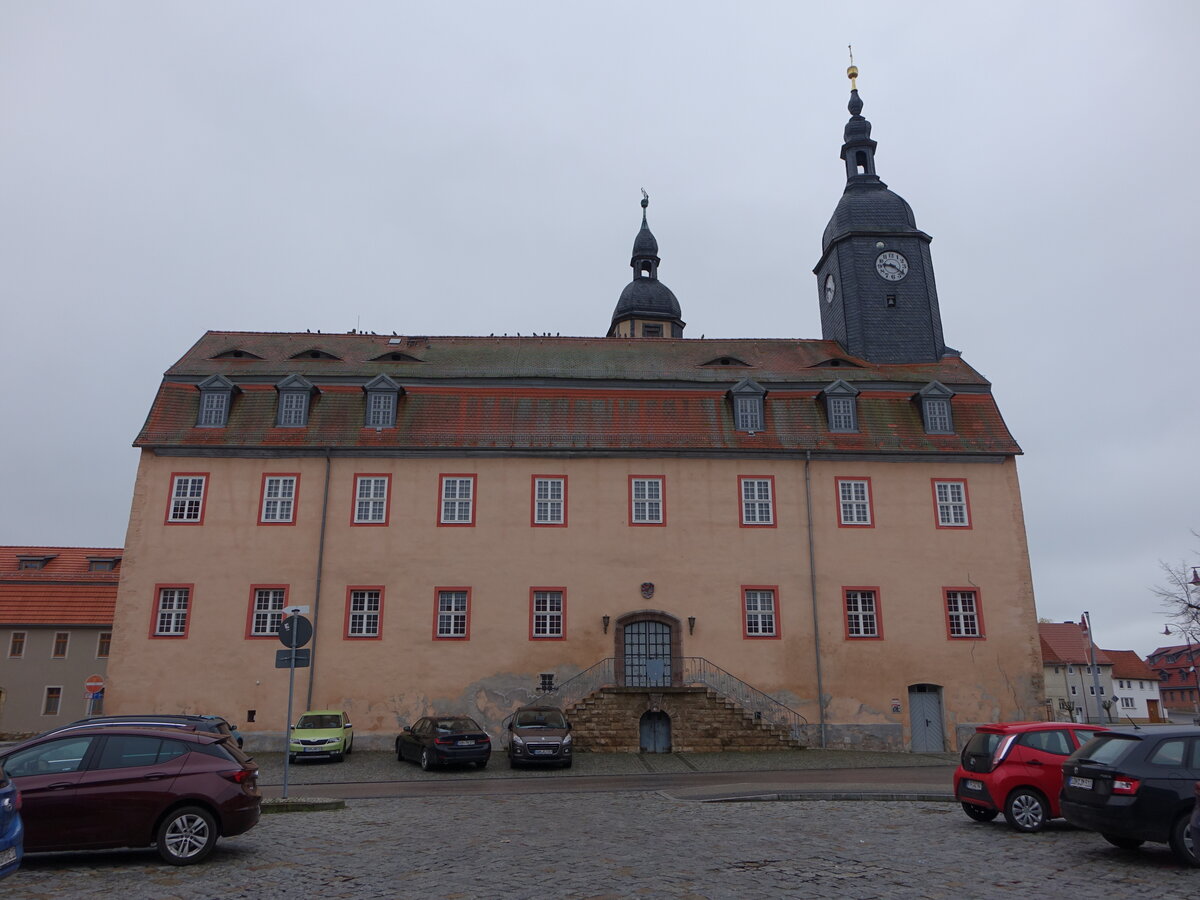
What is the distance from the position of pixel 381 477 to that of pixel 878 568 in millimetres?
15537

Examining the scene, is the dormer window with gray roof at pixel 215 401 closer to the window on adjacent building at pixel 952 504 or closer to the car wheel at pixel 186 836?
the car wheel at pixel 186 836

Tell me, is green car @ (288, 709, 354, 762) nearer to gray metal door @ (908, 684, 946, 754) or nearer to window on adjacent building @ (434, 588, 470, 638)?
window on adjacent building @ (434, 588, 470, 638)

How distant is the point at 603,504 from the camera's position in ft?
90.6

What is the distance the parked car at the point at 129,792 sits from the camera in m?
9.16

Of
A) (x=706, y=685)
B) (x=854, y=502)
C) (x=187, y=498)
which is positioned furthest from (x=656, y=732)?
(x=187, y=498)

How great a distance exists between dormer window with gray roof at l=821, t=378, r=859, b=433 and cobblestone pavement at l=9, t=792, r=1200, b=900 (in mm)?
17117

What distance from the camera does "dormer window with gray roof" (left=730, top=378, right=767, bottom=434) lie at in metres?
29.0

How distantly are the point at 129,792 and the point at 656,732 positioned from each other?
1737cm

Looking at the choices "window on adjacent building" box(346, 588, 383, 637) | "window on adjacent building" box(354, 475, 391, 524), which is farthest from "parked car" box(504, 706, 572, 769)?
"window on adjacent building" box(354, 475, 391, 524)

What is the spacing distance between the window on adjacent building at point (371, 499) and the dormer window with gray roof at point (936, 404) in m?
17.4

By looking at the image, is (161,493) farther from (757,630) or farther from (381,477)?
(757,630)

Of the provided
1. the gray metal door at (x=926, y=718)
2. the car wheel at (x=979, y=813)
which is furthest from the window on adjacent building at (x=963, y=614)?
the car wheel at (x=979, y=813)

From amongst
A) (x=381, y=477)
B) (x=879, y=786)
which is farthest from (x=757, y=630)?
(x=381, y=477)

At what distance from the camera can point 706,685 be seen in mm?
25938
